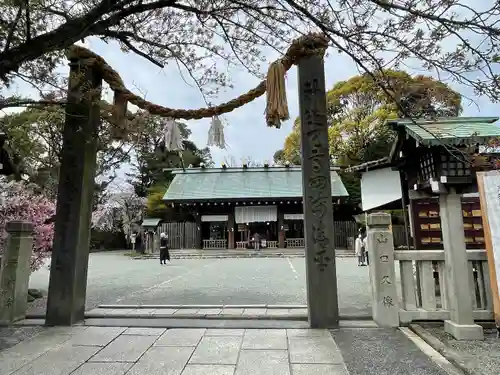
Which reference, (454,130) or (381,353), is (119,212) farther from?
(381,353)

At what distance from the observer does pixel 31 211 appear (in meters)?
6.18

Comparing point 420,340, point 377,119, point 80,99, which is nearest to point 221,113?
point 80,99

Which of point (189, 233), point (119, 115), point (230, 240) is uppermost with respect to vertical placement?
point (119, 115)

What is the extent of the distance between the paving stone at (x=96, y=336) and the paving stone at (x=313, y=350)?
1899 millimetres

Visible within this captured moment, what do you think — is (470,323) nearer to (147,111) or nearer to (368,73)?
(368,73)

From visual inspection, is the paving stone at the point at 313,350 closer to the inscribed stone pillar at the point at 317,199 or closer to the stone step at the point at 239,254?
the inscribed stone pillar at the point at 317,199

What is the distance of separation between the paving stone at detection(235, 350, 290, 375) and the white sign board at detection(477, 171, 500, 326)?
7.59 ft

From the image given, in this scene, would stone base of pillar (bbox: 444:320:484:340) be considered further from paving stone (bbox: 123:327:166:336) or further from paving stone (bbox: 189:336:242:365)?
paving stone (bbox: 123:327:166:336)

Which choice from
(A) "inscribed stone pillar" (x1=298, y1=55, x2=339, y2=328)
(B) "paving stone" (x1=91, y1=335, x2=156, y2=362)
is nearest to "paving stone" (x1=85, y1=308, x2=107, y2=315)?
(B) "paving stone" (x1=91, y1=335, x2=156, y2=362)

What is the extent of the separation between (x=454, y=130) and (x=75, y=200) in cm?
487

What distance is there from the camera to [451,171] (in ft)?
12.6

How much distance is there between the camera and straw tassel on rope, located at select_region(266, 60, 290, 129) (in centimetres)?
390

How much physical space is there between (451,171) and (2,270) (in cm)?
576

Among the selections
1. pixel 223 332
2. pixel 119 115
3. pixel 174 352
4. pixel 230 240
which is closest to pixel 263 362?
pixel 174 352
